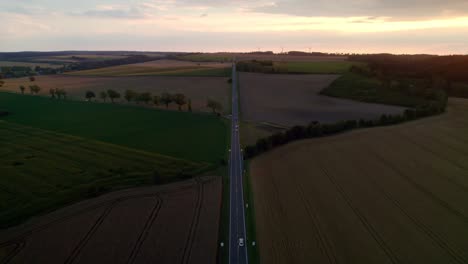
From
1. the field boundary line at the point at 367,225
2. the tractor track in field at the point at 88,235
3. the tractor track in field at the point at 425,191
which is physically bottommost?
the tractor track in field at the point at 88,235

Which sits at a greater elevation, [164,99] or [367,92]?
[367,92]

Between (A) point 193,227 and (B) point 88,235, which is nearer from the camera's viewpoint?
(B) point 88,235

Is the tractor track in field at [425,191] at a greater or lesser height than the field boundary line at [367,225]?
greater

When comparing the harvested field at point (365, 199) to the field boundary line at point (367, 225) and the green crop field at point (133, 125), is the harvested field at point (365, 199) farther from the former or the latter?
the green crop field at point (133, 125)

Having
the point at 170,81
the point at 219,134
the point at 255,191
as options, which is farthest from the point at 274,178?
the point at 170,81

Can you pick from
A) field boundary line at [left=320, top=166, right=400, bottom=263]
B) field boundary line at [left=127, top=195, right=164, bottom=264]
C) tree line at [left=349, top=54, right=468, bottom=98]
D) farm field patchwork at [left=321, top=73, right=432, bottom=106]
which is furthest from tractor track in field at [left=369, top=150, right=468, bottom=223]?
tree line at [left=349, top=54, right=468, bottom=98]

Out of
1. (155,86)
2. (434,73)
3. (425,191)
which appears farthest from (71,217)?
(434,73)

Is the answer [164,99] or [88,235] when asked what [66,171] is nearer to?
[88,235]

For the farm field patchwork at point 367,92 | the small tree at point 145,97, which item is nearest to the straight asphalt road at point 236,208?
the small tree at point 145,97
